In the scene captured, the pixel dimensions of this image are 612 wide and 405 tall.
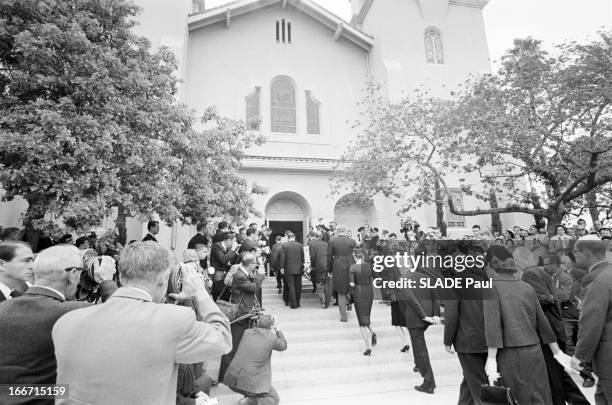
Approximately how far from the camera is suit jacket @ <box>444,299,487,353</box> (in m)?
4.36

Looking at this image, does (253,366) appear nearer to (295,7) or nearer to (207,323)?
(207,323)

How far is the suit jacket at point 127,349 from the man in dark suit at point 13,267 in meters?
1.49

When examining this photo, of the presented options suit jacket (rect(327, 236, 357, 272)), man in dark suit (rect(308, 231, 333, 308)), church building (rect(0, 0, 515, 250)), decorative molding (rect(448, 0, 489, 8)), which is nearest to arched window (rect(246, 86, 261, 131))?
church building (rect(0, 0, 515, 250))

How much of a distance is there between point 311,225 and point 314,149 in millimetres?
3768

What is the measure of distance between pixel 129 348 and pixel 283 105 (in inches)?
685

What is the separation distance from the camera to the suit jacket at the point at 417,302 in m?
5.80

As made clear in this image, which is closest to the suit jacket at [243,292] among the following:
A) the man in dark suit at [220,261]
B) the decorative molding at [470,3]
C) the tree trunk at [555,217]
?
the man in dark suit at [220,261]

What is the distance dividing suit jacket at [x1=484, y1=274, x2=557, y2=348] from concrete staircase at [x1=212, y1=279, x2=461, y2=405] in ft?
8.07

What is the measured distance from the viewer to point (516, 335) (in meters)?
3.46

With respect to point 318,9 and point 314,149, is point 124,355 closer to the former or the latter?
point 314,149

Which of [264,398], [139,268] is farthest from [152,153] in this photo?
[139,268]

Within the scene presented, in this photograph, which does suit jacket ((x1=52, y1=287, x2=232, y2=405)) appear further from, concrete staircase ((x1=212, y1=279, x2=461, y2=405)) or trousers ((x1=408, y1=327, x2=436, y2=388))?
trousers ((x1=408, y1=327, x2=436, y2=388))

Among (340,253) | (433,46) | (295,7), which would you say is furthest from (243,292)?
(433,46)

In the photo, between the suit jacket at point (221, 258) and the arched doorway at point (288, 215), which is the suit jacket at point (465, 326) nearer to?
the suit jacket at point (221, 258)
